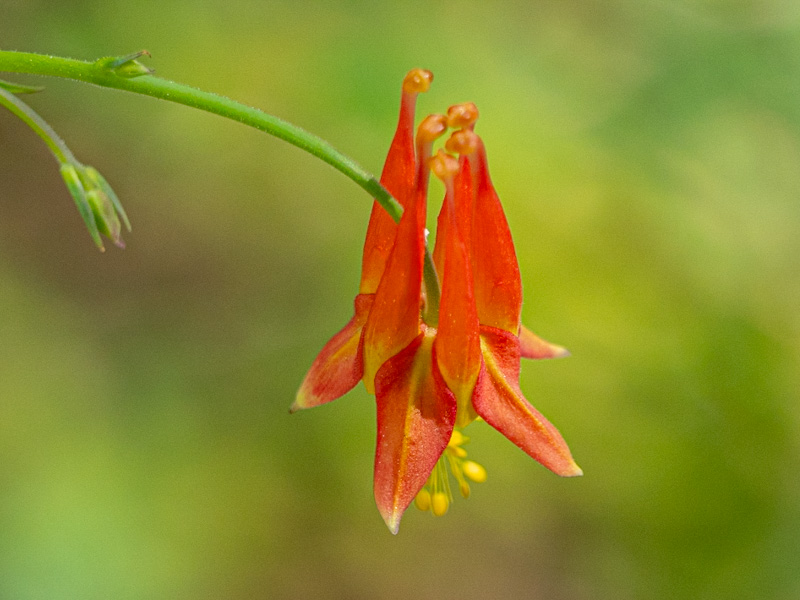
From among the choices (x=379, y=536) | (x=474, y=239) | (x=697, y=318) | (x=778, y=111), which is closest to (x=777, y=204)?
(x=778, y=111)

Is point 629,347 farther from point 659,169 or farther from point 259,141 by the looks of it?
point 259,141

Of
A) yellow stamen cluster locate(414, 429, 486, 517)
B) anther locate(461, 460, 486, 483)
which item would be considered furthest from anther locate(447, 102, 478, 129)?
anther locate(461, 460, 486, 483)

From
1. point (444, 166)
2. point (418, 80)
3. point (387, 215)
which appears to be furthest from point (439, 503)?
point (418, 80)

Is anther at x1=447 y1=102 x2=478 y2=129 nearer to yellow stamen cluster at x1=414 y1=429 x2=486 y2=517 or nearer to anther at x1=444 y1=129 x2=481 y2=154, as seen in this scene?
anther at x1=444 y1=129 x2=481 y2=154


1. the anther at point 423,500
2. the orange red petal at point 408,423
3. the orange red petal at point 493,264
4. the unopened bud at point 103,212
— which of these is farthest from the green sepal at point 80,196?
the anther at point 423,500

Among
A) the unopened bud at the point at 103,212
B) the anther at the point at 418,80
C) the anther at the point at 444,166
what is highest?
the anther at the point at 418,80

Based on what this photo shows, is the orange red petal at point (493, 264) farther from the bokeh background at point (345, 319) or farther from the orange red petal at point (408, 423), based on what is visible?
the bokeh background at point (345, 319)
